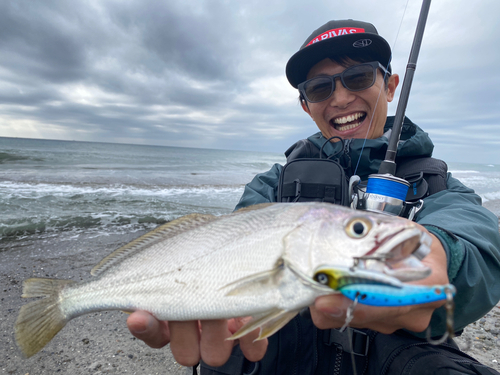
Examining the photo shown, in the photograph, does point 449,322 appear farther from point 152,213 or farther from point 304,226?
point 152,213

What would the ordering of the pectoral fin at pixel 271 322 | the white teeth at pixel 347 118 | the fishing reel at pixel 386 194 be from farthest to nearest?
the white teeth at pixel 347 118 < the fishing reel at pixel 386 194 < the pectoral fin at pixel 271 322

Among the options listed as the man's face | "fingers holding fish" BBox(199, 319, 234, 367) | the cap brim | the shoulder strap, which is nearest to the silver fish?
"fingers holding fish" BBox(199, 319, 234, 367)

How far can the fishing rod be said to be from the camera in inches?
82.6

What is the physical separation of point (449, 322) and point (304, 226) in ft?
2.28

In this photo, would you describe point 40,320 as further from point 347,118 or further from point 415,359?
point 347,118

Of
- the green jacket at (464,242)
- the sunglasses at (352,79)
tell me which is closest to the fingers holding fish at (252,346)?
the green jacket at (464,242)

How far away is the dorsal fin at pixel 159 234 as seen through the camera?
189cm

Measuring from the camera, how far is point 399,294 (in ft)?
3.47

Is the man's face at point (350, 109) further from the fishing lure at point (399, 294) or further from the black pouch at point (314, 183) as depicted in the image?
the fishing lure at point (399, 294)

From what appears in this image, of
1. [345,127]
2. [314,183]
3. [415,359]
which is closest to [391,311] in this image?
[415,359]

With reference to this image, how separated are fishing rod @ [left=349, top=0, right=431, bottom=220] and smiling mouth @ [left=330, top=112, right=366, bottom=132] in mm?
514

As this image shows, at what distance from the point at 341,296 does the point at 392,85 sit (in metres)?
3.51

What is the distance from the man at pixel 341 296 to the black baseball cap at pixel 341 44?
12 mm

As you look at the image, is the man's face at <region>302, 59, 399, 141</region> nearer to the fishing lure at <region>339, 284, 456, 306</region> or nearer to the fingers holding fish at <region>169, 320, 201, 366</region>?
the fishing lure at <region>339, 284, 456, 306</region>
